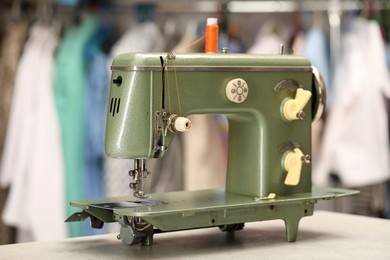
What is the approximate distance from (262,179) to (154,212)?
0.35m

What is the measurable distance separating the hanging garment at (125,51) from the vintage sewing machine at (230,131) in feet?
4.77

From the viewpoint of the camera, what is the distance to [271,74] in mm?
2193

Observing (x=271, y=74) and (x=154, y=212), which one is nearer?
(x=154, y=212)

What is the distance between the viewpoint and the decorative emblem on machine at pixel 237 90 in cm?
212

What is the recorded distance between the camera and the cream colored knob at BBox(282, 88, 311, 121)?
86.9 inches

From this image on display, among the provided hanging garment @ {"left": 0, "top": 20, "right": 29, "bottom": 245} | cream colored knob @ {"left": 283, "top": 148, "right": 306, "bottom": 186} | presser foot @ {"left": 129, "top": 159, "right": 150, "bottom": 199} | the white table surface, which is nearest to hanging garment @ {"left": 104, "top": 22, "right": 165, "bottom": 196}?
hanging garment @ {"left": 0, "top": 20, "right": 29, "bottom": 245}

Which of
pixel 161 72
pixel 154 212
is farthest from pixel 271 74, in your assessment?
pixel 154 212

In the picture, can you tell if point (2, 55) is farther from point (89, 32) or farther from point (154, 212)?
point (154, 212)

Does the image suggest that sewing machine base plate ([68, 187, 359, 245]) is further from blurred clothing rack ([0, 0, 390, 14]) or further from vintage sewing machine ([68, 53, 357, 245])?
blurred clothing rack ([0, 0, 390, 14])

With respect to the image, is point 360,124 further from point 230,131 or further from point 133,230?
point 133,230

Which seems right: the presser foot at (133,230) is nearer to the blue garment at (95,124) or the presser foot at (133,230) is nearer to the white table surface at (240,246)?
the white table surface at (240,246)

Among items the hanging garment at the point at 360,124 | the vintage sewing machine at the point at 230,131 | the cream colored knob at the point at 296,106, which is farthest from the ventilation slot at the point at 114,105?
the hanging garment at the point at 360,124

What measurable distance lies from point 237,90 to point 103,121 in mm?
1767

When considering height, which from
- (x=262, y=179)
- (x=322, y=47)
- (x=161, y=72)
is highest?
(x=322, y=47)
